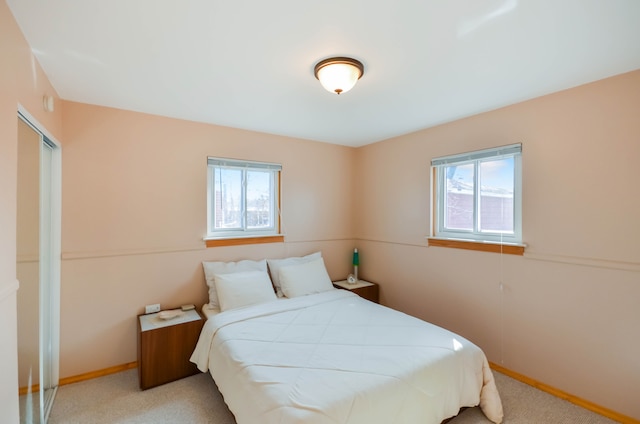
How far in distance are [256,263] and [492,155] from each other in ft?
8.38

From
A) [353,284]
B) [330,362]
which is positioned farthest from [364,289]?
[330,362]

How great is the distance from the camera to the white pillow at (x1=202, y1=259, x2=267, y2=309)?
8.97 ft

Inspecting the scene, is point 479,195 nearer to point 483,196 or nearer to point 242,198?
point 483,196

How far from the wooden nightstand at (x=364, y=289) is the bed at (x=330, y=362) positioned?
0.70 meters

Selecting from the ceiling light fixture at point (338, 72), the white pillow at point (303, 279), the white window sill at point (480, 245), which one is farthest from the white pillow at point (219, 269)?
the ceiling light fixture at point (338, 72)

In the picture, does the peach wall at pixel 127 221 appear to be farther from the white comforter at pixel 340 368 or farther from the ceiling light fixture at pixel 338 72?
the ceiling light fixture at pixel 338 72

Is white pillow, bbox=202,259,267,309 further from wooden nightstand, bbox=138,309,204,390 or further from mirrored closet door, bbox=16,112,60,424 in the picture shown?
mirrored closet door, bbox=16,112,60,424

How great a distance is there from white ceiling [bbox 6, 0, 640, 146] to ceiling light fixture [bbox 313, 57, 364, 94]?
0.13 ft

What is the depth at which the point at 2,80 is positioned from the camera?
123 centimetres

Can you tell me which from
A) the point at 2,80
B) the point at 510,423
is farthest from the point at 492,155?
the point at 2,80

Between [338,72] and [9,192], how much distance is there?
5.89 ft

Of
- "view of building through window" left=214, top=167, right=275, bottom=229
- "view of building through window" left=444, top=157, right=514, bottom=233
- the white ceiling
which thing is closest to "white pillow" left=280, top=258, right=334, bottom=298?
"view of building through window" left=214, top=167, right=275, bottom=229

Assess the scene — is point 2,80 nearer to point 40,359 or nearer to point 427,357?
point 40,359

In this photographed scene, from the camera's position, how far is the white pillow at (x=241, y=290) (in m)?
2.57
